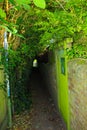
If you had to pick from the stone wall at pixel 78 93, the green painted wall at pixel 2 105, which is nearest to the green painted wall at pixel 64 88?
the stone wall at pixel 78 93

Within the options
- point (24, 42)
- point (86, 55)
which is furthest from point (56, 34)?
point (24, 42)

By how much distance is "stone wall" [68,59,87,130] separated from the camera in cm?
528

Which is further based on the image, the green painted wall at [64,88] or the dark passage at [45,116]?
the dark passage at [45,116]

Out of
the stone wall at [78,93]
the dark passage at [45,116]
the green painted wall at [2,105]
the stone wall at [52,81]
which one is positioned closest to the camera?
the stone wall at [78,93]

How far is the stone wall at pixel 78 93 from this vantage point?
5.28 meters

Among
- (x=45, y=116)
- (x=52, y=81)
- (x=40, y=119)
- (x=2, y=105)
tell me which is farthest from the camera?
(x=52, y=81)

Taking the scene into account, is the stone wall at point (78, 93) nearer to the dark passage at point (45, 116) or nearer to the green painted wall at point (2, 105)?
the dark passage at point (45, 116)

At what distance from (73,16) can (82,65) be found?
1.53 meters

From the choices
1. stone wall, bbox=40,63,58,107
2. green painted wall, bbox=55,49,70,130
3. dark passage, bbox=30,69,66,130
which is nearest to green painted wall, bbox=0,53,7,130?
dark passage, bbox=30,69,66,130

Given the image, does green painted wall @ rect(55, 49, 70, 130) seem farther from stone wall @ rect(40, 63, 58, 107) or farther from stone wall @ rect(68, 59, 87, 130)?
stone wall @ rect(40, 63, 58, 107)

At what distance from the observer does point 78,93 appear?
5.86 m

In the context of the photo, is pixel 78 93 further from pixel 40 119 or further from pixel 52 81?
pixel 52 81

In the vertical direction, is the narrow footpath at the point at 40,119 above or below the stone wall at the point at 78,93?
below

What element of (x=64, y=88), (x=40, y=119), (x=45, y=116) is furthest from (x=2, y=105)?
(x=45, y=116)
